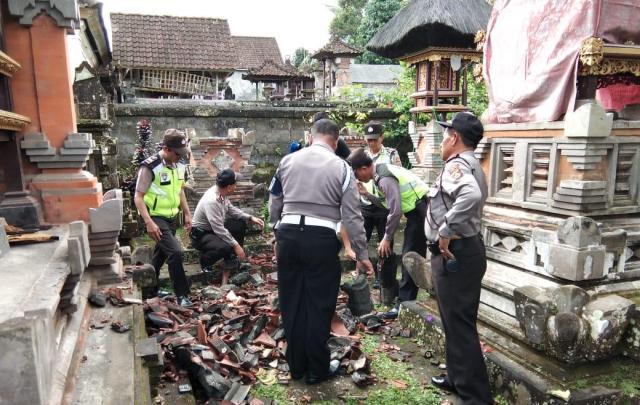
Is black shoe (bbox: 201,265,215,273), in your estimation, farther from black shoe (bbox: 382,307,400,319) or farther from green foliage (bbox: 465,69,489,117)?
green foliage (bbox: 465,69,489,117)

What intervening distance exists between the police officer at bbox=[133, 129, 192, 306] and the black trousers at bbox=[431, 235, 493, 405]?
3.34 metres

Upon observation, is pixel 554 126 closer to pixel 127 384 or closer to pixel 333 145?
pixel 333 145

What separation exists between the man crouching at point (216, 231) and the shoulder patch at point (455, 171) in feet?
11.1

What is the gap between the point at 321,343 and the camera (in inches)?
140

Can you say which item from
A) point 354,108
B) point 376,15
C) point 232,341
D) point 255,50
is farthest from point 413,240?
point 255,50

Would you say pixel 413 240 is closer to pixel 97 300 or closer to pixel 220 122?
pixel 97 300

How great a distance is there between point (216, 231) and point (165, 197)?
86cm

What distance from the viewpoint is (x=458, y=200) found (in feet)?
9.65

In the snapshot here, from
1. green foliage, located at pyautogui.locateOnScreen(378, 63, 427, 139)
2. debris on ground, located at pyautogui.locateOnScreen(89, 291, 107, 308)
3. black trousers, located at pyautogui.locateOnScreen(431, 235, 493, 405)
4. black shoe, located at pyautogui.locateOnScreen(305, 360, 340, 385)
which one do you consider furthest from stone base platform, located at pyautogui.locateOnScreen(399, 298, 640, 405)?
green foliage, located at pyautogui.locateOnScreen(378, 63, 427, 139)

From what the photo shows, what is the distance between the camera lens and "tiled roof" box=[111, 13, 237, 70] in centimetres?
1864

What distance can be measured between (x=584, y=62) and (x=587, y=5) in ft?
1.52

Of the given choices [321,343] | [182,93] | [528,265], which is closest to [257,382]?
[321,343]

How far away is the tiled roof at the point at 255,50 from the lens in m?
31.2

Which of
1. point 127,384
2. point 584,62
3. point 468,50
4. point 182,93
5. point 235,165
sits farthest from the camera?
point 182,93
